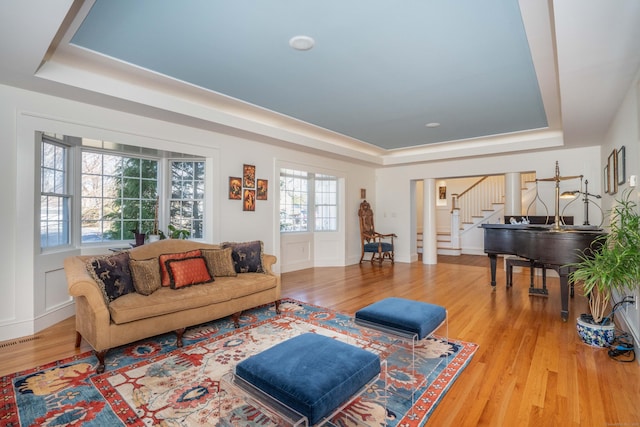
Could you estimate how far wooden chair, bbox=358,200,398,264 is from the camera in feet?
24.0

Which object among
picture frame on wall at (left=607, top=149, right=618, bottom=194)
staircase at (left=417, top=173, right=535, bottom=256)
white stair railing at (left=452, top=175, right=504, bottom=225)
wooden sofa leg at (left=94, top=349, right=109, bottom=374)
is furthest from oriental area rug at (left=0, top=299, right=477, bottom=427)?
white stair railing at (left=452, top=175, right=504, bottom=225)

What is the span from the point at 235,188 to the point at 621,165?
4888mm

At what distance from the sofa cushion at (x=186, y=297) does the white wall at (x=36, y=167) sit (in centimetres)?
123

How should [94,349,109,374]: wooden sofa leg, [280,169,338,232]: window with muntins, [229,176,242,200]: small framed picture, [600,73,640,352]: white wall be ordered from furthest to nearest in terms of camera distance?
1. [280,169,338,232]: window with muntins
2. [229,176,242,200]: small framed picture
3. [600,73,640,352]: white wall
4. [94,349,109,374]: wooden sofa leg

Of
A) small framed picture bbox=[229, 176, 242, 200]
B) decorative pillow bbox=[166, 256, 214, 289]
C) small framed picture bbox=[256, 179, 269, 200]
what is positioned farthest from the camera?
small framed picture bbox=[256, 179, 269, 200]

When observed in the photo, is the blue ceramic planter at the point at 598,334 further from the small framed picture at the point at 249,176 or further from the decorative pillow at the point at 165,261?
the small framed picture at the point at 249,176

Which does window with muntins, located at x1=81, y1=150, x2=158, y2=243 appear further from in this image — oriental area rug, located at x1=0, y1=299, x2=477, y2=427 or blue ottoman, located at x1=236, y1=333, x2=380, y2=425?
blue ottoman, located at x1=236, y1=333, x2=380, y2=425

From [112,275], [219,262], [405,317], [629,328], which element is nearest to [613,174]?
[629,328]

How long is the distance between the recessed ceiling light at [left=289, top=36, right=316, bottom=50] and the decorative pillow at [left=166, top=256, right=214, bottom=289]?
2.41 metres

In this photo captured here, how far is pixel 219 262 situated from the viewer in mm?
3758

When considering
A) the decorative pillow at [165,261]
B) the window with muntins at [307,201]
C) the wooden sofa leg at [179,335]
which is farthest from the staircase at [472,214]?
the wooden sofa leg at [179,335]

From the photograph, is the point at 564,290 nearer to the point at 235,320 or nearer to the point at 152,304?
the point at 235,320

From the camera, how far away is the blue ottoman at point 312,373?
58.7 inches

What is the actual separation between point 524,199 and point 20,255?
30.1 feet
